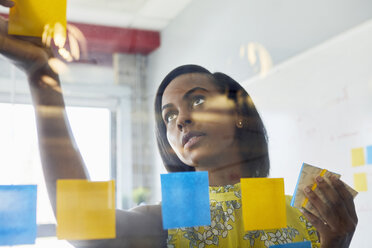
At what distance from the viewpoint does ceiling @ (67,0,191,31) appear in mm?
473

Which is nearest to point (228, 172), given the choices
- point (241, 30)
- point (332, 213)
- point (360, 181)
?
point (332, 213)

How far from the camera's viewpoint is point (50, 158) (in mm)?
399

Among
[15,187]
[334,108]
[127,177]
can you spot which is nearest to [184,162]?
[127,177]

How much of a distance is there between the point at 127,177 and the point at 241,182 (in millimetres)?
146

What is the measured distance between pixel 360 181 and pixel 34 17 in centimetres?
104

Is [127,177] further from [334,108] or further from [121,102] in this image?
[334,108]

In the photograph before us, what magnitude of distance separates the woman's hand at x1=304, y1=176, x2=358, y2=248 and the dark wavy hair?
0.08m

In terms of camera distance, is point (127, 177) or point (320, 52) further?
point (320, 52)

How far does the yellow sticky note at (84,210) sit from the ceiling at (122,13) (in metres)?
0.20

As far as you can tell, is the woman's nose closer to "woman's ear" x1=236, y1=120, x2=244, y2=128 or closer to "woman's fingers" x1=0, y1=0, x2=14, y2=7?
"woman's ear" x1=236, y1=120, x2=244, y2=128

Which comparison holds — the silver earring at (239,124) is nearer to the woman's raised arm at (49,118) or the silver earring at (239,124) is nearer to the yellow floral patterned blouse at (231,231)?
the yellow floral patterned blouse at (231,231)

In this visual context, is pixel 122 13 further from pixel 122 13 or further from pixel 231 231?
pixel 231 231

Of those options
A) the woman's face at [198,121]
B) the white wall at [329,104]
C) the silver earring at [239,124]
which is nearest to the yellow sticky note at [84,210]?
the woman's face at [198,121]

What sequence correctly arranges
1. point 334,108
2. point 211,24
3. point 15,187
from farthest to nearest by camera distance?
point 334,108 → point 211,24 → point 15,187
